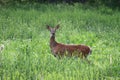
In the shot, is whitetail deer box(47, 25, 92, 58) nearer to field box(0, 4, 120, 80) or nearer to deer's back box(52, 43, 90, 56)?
deer's back box(52, 43, 90, 56)

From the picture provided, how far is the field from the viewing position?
7.92 metres

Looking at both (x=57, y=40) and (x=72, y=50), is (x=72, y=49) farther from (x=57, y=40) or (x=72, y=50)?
(x=57, y=40)

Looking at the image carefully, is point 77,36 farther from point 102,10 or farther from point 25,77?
point 102,10

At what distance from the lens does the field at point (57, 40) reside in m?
7.92

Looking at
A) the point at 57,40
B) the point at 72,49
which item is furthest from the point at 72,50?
the point at 57,40

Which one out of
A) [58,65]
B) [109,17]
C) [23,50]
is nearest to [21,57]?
[58,65]

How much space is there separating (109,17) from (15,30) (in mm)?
5424

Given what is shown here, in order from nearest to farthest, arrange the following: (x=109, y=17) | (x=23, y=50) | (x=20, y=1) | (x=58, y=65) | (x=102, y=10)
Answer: (x=58, y=65) → (x=23, y=50) → (x=109, y=17) → (x=102, y=10) → (x=20, y=1)

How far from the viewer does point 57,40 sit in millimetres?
13102

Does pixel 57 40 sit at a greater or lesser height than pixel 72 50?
lesser

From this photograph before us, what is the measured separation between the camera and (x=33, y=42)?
40.5ft

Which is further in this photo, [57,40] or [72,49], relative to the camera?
[57,40]

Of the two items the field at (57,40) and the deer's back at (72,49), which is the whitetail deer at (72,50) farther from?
the field at (57,40)

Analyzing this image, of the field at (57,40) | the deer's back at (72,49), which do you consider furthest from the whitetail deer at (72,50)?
the field at (57,40)
